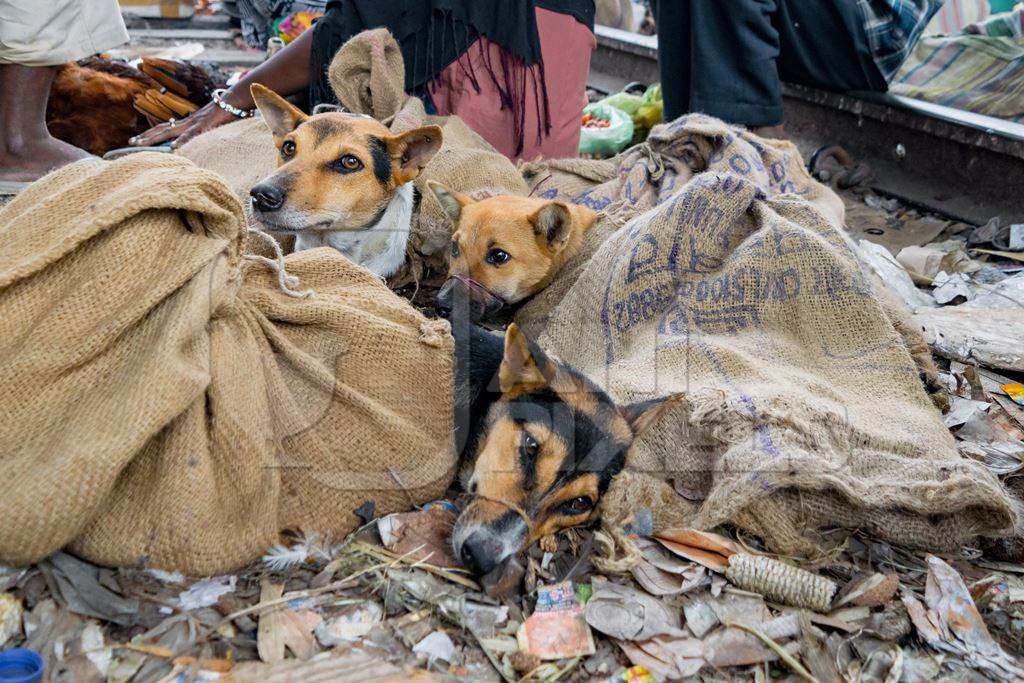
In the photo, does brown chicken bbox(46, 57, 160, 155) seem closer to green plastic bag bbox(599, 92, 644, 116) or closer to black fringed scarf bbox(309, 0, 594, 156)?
black fringed scarf bbox(309, 0, 594, 156)

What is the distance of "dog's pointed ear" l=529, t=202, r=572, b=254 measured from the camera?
3.47 metres

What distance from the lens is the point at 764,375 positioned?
9.11 feet

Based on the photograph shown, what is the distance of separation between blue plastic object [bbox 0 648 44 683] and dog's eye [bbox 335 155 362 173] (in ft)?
7.17

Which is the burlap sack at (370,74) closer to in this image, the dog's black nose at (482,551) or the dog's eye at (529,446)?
the dog's eye at (529,446)

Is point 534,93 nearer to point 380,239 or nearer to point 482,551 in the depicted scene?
point 380,239

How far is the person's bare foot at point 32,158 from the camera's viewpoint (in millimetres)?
4263

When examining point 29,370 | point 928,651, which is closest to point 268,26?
point 29,370

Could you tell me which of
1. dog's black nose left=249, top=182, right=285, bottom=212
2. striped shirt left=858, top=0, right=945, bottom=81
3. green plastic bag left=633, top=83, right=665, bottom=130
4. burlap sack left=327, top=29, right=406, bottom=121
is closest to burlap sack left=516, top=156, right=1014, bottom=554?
dog's black nose left=249, top=182, right=285, bottom=212

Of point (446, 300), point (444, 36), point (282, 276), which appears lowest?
point (446, 300)

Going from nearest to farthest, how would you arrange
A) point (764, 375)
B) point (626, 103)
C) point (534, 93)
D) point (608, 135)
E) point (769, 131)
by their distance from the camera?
point (764, 375), point (534, 93), point (769, 131), point (608, 135), point (626, 103)

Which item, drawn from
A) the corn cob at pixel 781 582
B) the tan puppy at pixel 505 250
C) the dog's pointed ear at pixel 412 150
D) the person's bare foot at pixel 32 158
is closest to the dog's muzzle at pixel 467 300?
the tan puppy at pixel 505 250

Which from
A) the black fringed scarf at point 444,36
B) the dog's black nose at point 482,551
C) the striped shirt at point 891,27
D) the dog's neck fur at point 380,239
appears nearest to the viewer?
the dog's black nose at point 482,551

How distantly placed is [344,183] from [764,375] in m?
1.79

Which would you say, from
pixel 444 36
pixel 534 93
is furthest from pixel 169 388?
pixel 534 93
